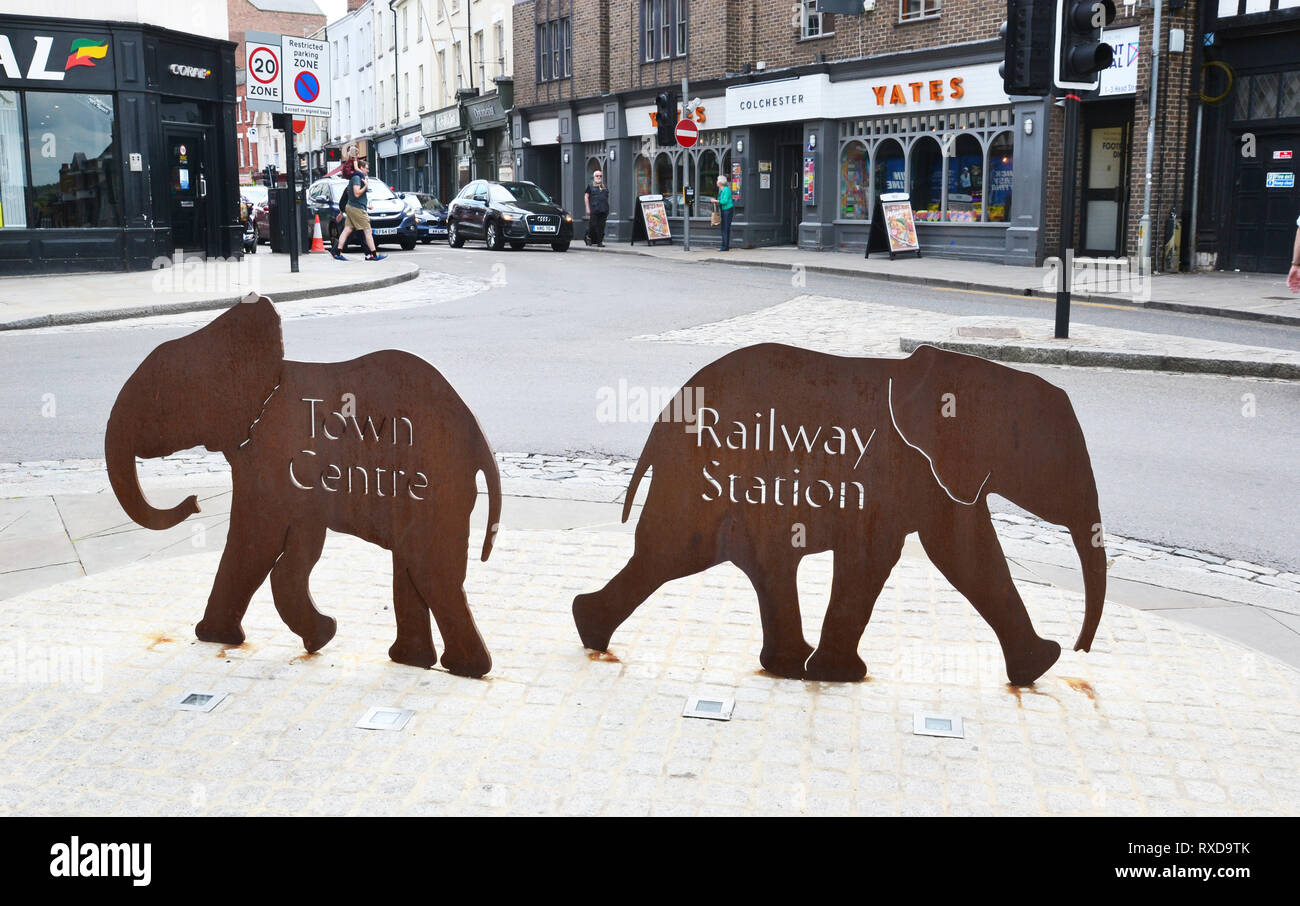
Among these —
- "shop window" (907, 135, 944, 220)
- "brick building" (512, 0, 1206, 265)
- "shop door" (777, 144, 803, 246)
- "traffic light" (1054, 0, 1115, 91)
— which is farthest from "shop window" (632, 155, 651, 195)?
"traffic light" (1054, 0, 1115, 91)

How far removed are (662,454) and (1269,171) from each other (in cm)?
1918

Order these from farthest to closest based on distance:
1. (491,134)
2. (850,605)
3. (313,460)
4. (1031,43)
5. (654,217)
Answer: (491,134)
(654,217)
(1031,43)
(313,460)
(850,605)

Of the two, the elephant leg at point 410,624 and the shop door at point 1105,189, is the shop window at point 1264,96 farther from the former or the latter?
the elephant leg at point 410,624

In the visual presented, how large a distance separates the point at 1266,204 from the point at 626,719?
64.7 feet

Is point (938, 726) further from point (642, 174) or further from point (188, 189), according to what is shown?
point (642, 174)

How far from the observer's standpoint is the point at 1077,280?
67.3 feet

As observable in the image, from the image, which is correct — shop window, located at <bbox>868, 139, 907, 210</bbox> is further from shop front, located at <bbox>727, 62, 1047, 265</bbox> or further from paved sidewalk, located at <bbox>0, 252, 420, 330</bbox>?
paved sidewalk, located at <bbox>0, 252, 420, 330</bbox>

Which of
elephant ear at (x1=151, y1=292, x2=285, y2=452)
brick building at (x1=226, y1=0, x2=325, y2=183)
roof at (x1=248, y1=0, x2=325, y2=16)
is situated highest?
roof at (x1=248, y1=0, x2=325, y2=16)

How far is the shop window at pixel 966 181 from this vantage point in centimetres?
2450

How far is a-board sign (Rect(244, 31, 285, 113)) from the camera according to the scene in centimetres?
1956

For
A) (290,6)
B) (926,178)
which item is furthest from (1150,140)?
(290,6)

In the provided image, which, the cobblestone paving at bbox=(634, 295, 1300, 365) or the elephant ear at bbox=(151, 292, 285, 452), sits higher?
the elephant ear at bbox=(151, 292, 285, 452)

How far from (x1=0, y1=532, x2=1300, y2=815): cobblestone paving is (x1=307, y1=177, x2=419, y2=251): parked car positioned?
1039 inches
